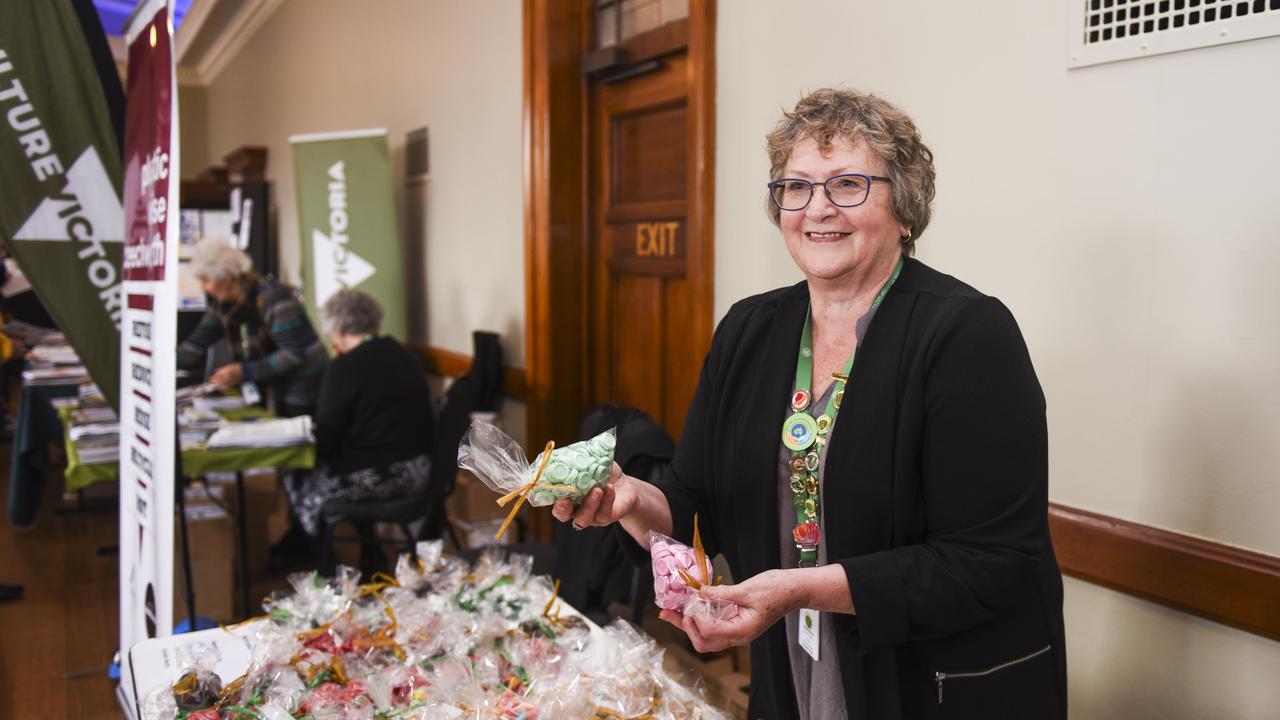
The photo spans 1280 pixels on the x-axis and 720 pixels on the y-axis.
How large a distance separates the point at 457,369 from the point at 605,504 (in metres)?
4.19

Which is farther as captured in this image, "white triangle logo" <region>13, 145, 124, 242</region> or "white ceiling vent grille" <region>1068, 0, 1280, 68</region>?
"white triangle logo" <region>13, 145, 124, 242</region>

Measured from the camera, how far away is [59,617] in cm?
394

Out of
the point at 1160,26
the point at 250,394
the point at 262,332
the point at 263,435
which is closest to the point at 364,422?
the point at 263,435

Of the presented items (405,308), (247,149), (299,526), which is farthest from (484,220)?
(247,149)

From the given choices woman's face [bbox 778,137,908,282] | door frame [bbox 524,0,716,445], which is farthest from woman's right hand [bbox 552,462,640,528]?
door frame [bbox 524,0,716,445]

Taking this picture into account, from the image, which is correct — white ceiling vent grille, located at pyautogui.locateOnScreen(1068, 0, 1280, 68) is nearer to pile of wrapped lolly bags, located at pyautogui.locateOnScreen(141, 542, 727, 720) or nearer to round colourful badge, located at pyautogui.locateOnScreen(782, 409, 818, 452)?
round colourful badge, located at pyautogui.locateOnScreen(782, 409, 818, 452)

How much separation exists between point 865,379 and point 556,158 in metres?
3.08

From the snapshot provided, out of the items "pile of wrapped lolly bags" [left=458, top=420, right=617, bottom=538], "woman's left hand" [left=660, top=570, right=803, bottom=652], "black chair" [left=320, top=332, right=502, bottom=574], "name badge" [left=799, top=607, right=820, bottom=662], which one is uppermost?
"pile of wrapped lolly bags" [left=458, top=420, right=617, bottom=538]

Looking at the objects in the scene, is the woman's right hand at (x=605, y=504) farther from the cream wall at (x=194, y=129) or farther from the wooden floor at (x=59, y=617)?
the cream wall at (x=194, y=129)

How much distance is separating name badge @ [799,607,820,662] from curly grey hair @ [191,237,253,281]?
12.8ft

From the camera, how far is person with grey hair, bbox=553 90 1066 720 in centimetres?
120

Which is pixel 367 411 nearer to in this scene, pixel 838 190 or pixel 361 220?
pixel 361 220

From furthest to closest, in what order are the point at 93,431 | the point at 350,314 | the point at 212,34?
the point at 212,34 < the point at 350,314 < the point at 93,431

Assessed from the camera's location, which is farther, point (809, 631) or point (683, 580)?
point (809, 631)
